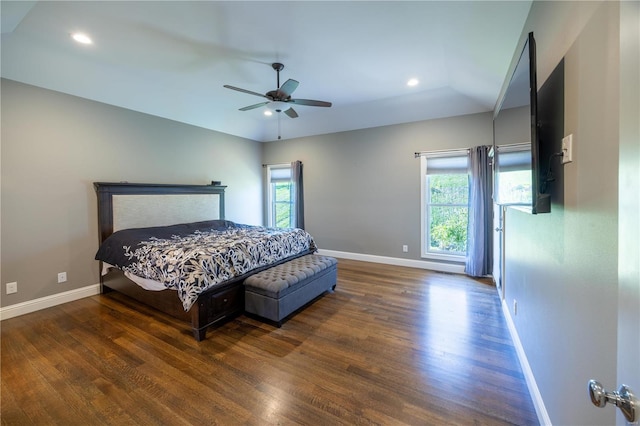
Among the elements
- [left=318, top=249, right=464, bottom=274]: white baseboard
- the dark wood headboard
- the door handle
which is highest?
the dark wood headboard

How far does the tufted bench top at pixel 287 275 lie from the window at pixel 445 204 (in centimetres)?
216

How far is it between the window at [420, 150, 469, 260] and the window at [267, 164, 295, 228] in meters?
3.03

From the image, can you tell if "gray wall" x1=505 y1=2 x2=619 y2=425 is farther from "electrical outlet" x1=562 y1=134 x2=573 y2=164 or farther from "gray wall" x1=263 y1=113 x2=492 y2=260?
"gray wall" x1=263 y1=113 x2=492 y2=260

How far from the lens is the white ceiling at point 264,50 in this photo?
2316mm

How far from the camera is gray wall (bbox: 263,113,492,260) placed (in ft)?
14.9

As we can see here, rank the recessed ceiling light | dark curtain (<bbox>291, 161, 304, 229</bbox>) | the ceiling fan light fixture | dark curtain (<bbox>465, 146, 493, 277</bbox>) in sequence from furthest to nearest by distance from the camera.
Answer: dark curtain (<bbox>291, 161, 304, 229</bbox>), dark curtain (<bbox>465, 146, 493, 277</bbox>), the ceiling fan light fixture, the recessed ceiling light

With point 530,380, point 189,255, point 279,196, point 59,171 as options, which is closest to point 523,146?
point 530,380

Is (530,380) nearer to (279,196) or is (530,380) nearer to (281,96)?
(281,96)

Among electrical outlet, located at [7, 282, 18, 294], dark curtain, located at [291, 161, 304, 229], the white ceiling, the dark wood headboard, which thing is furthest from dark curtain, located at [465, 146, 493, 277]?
electrical outlet, located at [7, 282, 18, 294]

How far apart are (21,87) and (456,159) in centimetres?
597

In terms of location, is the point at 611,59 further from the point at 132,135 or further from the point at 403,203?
the point at 132,135

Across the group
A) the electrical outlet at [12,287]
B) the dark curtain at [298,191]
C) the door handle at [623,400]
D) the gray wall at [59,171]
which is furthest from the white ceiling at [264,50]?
the door handle at [623,400]

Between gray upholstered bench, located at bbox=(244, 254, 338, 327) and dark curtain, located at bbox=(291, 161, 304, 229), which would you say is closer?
gray upholstered bench, located at bbox=(244, 254, 338, 327)

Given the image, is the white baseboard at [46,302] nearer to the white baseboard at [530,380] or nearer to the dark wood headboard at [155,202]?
the dark wood headboard at [155,202]
